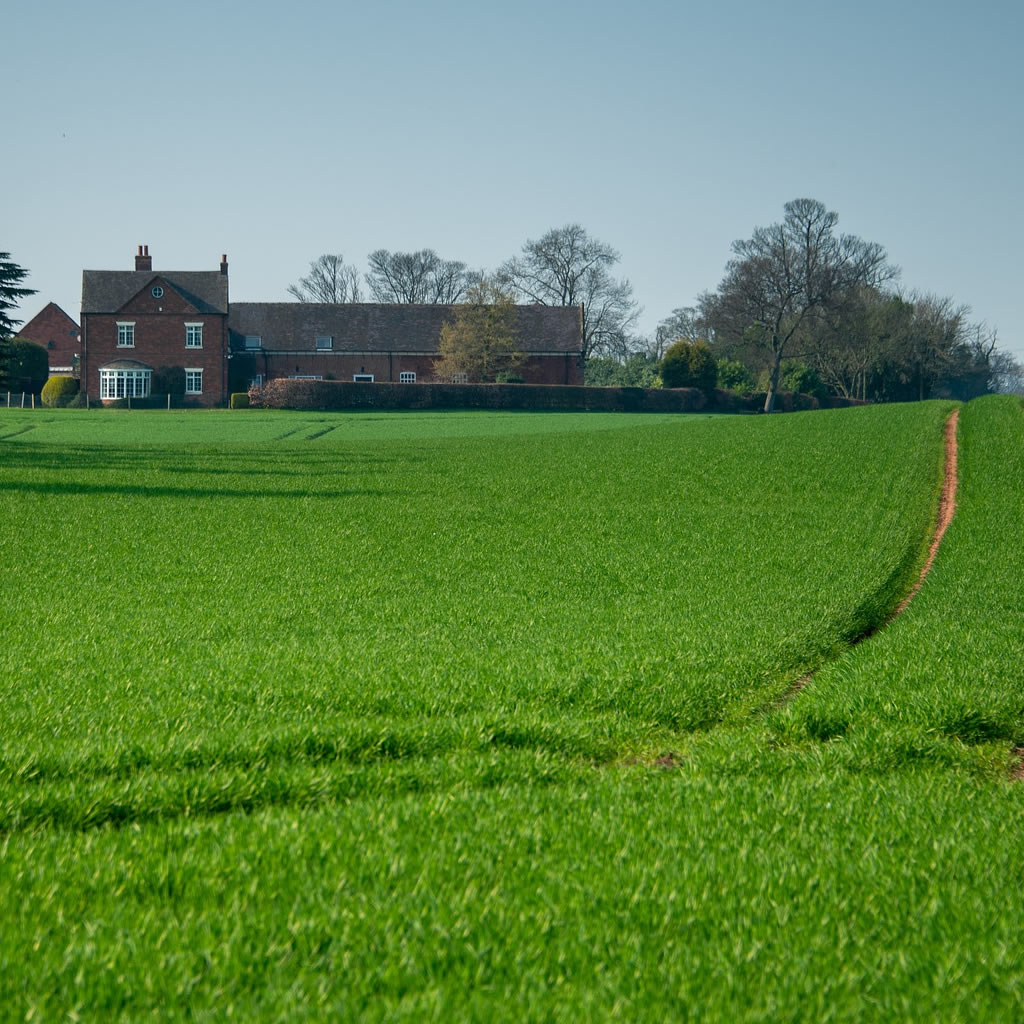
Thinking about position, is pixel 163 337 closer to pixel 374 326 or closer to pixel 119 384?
pixel 119 384

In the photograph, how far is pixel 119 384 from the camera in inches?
2992

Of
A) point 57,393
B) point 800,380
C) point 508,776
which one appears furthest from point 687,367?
point 508,776

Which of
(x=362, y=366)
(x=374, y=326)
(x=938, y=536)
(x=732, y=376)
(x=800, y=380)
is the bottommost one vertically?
(x=938, y=536)

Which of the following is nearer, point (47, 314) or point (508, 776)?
point (508, 776)

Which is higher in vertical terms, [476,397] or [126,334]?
[126,334]

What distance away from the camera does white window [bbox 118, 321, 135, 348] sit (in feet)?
255

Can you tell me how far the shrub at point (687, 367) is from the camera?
72.5 metres

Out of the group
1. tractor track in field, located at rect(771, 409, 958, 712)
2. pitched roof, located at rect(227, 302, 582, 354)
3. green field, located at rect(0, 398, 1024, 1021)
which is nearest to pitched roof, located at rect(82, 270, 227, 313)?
pitched roof, located at rect(227, 302, 582, 354)

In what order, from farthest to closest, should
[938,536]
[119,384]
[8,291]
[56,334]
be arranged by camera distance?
1. [56,334]
2. [119,384]
3. [8,291]
4. [938,536]

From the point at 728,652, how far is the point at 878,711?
5.54 ft

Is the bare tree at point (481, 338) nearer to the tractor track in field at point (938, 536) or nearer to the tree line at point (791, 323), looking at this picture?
the tree line at point (791, 323)

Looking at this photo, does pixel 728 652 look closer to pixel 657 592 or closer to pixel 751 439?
pixel 657 592

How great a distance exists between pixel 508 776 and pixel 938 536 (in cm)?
1227

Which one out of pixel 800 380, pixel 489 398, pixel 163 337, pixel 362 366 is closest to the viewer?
pixel 489 398
